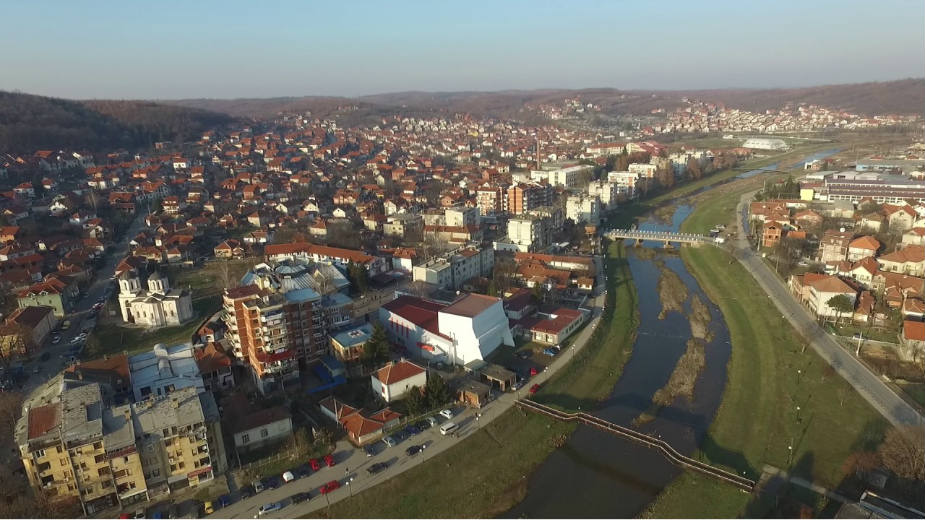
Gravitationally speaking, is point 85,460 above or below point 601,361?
above

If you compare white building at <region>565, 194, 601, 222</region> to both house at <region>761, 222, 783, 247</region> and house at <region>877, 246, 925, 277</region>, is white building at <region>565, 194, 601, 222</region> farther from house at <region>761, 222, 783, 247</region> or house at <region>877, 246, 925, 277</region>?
house at <region>877, 246, 925, 277</region>

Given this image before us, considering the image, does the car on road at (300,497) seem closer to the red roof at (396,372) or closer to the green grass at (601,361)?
the red roof at (396,372)

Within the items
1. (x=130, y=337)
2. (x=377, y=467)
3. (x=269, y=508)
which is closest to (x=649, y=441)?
(x=377, y=467)

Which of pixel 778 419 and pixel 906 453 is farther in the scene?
pixel 778 419

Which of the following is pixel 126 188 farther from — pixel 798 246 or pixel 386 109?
pixel 386 109

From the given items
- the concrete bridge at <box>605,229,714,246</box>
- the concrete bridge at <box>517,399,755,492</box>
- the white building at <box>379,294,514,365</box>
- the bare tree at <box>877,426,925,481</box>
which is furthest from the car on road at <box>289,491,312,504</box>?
the concrete bridge at <box>605,229,714,246</box>

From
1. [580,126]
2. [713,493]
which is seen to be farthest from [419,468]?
[580,126]

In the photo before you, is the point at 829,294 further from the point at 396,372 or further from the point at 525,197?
the point at 525,197

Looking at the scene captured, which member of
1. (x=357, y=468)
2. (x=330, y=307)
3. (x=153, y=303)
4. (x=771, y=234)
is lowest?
(x=357, y=468)

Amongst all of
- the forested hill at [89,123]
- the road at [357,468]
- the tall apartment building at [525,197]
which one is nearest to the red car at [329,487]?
the road at [357,468]
